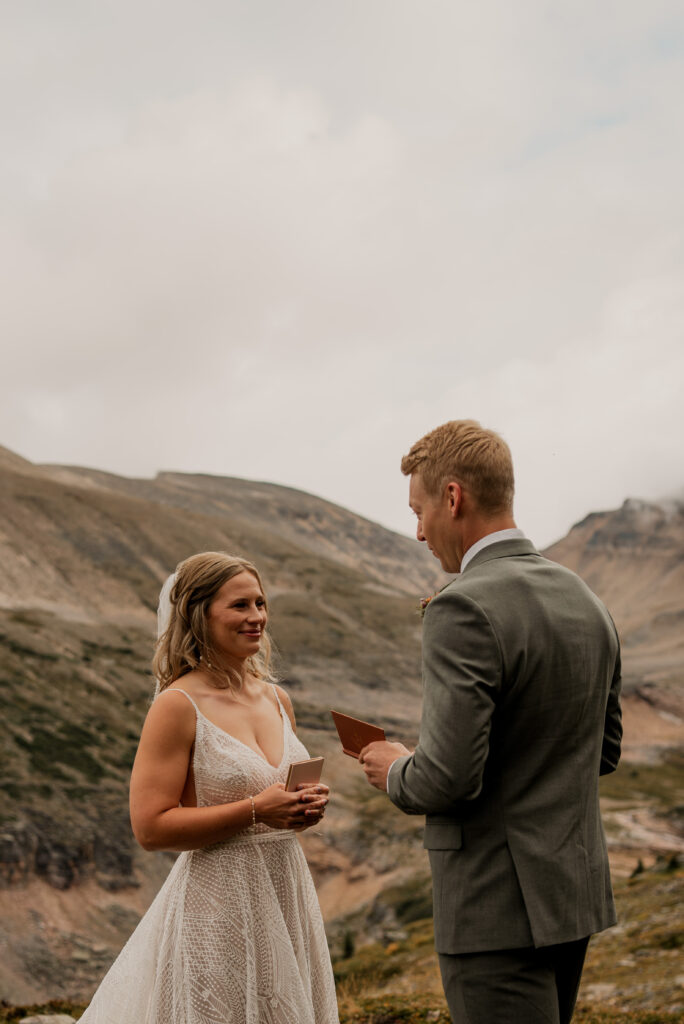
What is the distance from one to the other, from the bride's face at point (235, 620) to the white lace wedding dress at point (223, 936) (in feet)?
0.89

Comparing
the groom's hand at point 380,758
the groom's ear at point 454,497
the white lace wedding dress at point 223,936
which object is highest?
the groom's ear at point 454,497

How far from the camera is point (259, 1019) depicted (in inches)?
130

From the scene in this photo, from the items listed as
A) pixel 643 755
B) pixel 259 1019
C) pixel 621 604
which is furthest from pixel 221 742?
pixel 621 604

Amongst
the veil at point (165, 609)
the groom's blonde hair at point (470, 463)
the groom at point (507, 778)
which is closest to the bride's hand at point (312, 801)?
the veil at point (165, 609)

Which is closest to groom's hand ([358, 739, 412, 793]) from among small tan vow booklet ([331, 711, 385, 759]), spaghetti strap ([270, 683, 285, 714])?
small tan vow booklet ([331, 711, 385, 759])

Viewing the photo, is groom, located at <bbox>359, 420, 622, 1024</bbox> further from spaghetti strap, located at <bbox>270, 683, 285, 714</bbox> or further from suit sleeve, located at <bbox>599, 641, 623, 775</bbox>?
spaghetti strap, located at <bbox>270, 683, 285, 714</bbox>

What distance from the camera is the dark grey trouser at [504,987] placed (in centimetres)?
233

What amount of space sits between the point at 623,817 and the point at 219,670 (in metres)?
32.3

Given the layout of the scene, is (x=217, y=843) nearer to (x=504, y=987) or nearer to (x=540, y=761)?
(x=504, y=987)

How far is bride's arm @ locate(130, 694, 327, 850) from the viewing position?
3.26m

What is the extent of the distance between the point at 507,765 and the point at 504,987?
518mm

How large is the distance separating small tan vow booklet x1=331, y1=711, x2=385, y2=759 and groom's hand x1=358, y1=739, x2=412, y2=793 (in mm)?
68

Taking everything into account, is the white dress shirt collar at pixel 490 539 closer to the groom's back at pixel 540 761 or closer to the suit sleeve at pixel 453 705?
the groom's back at pixel 540 761

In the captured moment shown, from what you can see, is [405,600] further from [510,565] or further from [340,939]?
[510,565]
